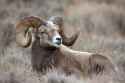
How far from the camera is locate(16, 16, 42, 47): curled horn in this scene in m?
10.6

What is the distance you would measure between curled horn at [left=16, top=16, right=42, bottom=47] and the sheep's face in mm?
156

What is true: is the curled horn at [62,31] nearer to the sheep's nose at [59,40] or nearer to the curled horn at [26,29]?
the curled horn at [26,29]

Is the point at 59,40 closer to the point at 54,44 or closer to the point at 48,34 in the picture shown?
the point at 54,44

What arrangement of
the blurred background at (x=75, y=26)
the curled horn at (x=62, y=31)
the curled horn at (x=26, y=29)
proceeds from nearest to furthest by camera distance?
1. the curled horn at (x=26, y=29)
2. the curled horn at (x=62, y=31)
3. the blurred background at (x=75, y=26)

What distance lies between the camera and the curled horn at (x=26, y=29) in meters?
10.6

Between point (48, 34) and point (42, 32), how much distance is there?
158 millimetres

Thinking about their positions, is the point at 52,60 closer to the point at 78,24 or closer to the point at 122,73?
the point at 122,73

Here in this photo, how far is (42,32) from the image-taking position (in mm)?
10539

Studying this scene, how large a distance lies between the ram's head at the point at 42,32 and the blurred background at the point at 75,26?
1.93ft

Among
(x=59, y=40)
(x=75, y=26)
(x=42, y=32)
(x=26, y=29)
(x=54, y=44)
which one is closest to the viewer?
(x=59, y=40)

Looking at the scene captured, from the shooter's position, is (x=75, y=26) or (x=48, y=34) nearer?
(x=48, y=34)

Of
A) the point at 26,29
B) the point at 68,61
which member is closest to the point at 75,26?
the point at 26,29

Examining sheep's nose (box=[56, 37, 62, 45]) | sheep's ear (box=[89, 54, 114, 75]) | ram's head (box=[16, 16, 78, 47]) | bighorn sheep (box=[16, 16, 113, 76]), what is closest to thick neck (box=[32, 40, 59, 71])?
bighorn sheep (box=[16, 16, 113, 76])

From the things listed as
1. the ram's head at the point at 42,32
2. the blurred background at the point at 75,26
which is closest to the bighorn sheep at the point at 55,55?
the ram's head at the point at 42,32
